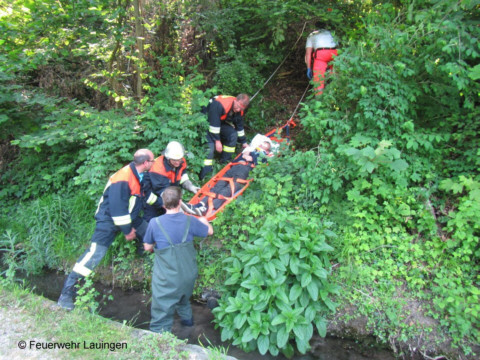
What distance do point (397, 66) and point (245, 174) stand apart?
2.72m

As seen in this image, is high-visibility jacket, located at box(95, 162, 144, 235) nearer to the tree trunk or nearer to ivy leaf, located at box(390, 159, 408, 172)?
the tree trunk

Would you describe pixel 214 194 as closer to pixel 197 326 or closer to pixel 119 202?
pixel 119 202

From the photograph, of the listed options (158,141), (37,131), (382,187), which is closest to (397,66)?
(382,187)

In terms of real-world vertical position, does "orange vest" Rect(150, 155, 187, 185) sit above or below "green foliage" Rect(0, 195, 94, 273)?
above

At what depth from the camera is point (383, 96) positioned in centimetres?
432

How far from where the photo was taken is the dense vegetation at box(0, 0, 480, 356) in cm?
360

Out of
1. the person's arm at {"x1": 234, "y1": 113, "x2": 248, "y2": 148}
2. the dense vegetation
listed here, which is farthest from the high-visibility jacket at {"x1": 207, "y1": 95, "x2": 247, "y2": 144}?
the dense vegetation

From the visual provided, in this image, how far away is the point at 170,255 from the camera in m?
3.34

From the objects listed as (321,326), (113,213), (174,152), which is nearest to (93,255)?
(113,213)

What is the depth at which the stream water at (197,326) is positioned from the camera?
3.60m

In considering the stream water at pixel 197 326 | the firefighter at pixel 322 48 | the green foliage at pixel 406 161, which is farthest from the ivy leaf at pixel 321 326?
the firefighter at pixel 322 48

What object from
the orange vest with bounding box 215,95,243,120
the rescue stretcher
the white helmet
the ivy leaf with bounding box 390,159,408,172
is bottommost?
the rescue stretcher

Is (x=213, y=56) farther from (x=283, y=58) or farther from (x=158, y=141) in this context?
(x=158, y=141)

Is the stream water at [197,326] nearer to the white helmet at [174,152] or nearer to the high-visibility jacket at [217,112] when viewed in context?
the white helmet at [174,152]
